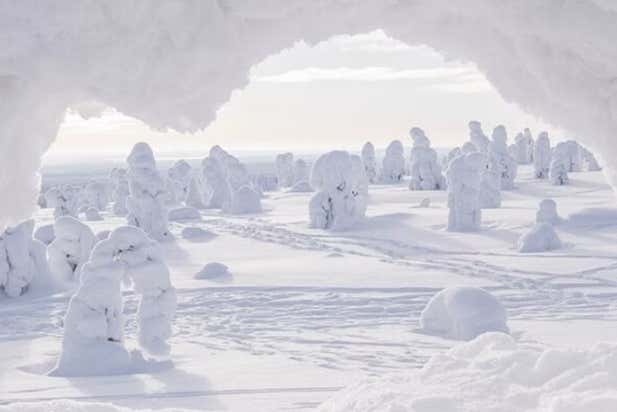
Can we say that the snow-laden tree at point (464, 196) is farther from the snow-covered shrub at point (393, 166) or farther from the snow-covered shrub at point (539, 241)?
the snow-covered shrub at point (393, 166)

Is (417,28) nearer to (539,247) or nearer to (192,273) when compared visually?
(192,273)

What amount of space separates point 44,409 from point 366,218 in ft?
80.7

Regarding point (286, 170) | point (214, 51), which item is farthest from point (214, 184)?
point (214, 51)

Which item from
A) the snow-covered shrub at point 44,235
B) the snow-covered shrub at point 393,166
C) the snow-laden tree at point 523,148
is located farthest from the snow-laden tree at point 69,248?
the snow-laden tree at point 523,148

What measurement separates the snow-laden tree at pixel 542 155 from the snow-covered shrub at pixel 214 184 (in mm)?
17753

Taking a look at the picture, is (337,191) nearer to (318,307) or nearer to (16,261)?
(16,261)

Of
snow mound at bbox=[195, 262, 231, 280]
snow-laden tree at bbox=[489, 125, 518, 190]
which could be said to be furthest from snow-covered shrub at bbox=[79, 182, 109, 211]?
snow mound at bbox=[195, 262, 231, 280]

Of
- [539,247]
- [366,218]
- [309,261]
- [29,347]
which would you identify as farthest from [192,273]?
[366,218]

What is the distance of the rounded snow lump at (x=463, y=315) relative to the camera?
1194cm

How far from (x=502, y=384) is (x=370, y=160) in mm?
47779

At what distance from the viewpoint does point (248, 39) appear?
4.39 m

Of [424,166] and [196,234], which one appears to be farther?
[424,166]

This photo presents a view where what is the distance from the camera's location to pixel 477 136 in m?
47.2

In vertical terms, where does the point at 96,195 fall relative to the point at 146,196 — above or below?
below
